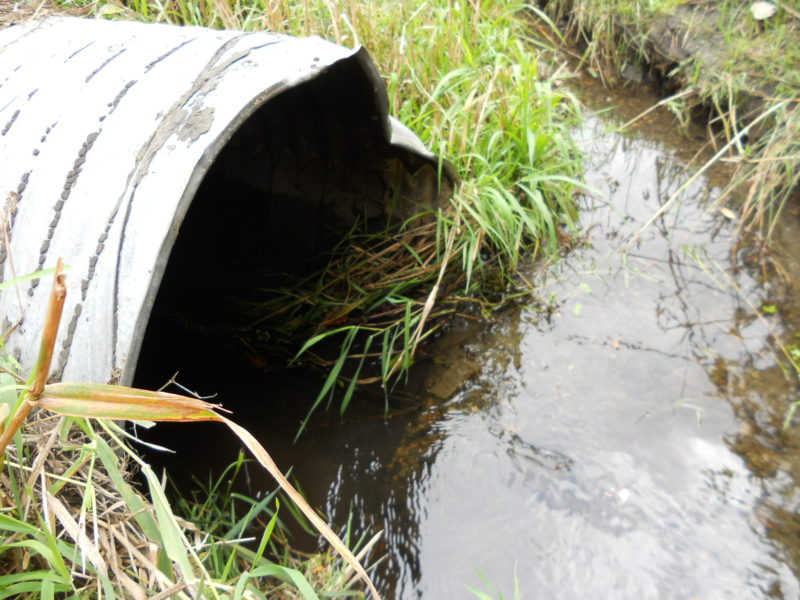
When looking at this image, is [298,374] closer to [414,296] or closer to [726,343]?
[414,296]

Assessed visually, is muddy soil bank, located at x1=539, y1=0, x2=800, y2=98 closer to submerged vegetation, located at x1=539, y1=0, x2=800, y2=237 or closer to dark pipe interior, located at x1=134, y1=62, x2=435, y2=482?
submerged vegetation, located at x1=539, y1=0, x2=800, y2=237

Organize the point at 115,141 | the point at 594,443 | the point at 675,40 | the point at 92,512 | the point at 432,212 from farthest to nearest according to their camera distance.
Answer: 1. the point at 675,40
2. the point at 432,212
3. the point at 594,443
4. the point at 115,141
5. the point at 92,512

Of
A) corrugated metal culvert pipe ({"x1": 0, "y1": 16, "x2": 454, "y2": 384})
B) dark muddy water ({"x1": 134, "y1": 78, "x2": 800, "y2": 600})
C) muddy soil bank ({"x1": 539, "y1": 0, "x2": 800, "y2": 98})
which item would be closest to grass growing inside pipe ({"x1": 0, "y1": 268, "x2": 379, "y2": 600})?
corrugated metal culvert pipe ({"x1": 0, "y1": 16, "x2": 454, "y2": 384})

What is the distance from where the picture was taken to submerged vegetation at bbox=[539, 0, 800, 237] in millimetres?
2771

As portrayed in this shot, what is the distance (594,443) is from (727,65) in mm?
2378

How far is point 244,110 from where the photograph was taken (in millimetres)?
1387

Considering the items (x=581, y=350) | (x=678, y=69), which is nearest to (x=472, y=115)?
(x=581, y=350)

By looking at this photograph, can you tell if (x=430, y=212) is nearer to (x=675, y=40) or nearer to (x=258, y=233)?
(x=258, y=233)

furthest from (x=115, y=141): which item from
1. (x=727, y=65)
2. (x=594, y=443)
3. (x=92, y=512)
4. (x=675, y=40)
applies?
(x=675, y=40)

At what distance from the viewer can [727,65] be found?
10.7 ft

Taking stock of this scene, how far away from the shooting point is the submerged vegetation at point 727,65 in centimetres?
277

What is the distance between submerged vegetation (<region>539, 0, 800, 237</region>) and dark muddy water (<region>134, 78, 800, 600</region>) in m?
0.31

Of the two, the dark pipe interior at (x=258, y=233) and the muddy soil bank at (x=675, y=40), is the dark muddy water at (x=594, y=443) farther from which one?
the muddy soil bank at (x=675, y=40)

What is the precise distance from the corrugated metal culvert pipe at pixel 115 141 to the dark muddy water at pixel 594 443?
890 millimetres
